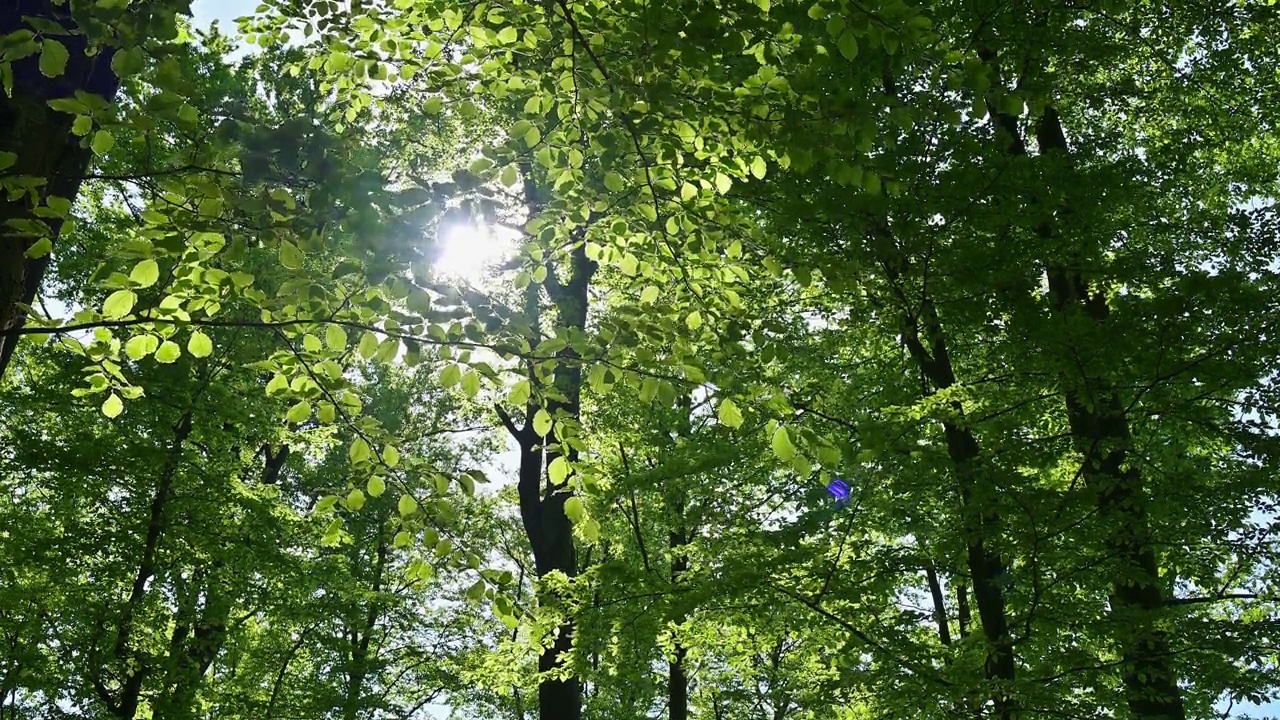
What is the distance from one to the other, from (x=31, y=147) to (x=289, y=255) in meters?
0.70

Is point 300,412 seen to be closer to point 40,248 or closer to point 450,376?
point 450,376

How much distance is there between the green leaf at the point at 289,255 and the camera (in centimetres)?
219

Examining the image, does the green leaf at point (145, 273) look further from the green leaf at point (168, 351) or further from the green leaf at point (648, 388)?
the green leaf at point (648, 388)

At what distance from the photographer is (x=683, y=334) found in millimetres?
2908

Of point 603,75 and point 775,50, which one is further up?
point 775,50

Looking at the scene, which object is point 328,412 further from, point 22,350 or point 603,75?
point 22,350

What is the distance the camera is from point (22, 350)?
10508 millimetres

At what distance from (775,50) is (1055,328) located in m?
3.52

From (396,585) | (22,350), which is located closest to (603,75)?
(22,350)

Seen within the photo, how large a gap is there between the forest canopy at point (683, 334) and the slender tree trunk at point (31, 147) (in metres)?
0.01

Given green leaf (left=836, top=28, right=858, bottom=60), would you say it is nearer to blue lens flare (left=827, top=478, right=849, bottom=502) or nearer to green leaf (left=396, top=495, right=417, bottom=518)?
green leaf (left=396, top=495, right=417, bottom=518)

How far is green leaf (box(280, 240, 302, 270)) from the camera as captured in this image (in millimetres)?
2188

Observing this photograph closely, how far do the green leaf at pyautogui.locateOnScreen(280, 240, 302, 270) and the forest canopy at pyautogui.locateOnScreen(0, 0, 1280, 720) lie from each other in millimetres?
14

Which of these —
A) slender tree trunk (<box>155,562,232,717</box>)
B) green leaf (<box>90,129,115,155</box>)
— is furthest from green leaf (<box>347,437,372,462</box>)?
slender tree trunk (<box>155,562,232,717</box>)
